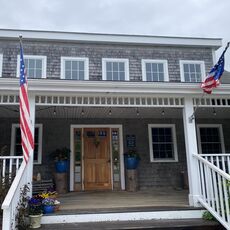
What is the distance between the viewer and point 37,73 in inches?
341

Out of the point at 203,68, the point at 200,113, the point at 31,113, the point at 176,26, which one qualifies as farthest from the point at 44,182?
the point at 176,26

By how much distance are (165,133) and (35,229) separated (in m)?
5.76

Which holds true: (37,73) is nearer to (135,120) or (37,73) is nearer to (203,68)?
(135,120)

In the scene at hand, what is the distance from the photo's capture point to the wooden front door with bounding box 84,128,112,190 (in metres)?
8.40

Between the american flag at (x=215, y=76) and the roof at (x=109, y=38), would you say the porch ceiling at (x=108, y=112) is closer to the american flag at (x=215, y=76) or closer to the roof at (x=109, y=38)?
the american flag at (x=215, y=76)

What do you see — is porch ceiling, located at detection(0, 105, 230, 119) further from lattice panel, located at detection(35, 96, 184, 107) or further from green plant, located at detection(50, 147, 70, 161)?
lattice panel, located at detection(35, 96, 184, 107)

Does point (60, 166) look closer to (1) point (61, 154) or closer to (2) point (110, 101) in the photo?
(1) point (61, 154)

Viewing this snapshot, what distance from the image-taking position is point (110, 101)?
5.77 meters

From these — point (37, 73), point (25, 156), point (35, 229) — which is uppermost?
point (37, 73)

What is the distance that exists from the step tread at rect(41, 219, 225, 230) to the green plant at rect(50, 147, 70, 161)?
3.40m

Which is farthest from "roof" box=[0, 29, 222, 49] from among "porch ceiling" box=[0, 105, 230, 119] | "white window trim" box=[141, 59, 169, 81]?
"porch ceiling" box=[0, 105, 230, 119]

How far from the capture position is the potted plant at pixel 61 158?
25.8 feet

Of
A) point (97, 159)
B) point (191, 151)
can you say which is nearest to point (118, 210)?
point (191, 151)

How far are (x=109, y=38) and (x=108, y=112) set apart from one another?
295 centimetres
